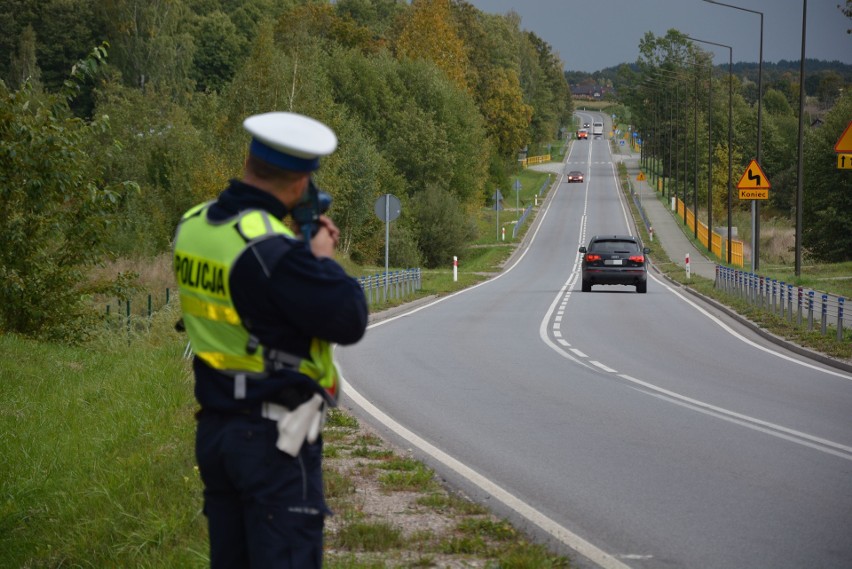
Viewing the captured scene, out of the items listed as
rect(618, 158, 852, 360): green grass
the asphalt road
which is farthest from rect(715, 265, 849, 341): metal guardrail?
the asphalt road

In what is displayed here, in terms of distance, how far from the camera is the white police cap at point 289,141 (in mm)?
3627

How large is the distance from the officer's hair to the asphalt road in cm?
340

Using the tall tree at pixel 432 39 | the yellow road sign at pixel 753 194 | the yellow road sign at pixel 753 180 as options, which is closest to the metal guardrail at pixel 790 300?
the yellow road sign at pixel 753 194

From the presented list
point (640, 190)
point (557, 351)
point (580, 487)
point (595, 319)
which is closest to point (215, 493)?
point (580, 487)

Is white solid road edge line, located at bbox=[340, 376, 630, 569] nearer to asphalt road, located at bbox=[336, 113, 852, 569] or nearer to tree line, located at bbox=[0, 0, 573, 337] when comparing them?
asphalt road, located at bbox=[336, 113, 852, 569]

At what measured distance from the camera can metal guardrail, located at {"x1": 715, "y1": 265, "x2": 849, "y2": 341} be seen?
21469 mm

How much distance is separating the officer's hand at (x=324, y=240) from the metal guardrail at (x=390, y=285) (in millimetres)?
27527

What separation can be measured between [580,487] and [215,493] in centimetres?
513

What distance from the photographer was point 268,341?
12.0 feet

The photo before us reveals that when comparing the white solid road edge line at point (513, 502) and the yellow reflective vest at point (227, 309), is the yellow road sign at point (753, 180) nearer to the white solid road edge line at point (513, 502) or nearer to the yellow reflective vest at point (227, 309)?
the white solid road edge line at point (513, 502)

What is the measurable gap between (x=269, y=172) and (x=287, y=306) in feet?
1.50

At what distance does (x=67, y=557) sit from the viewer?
22.7 ft

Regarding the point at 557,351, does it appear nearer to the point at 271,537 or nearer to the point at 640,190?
the point at 271,537

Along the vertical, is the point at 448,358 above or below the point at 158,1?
below
